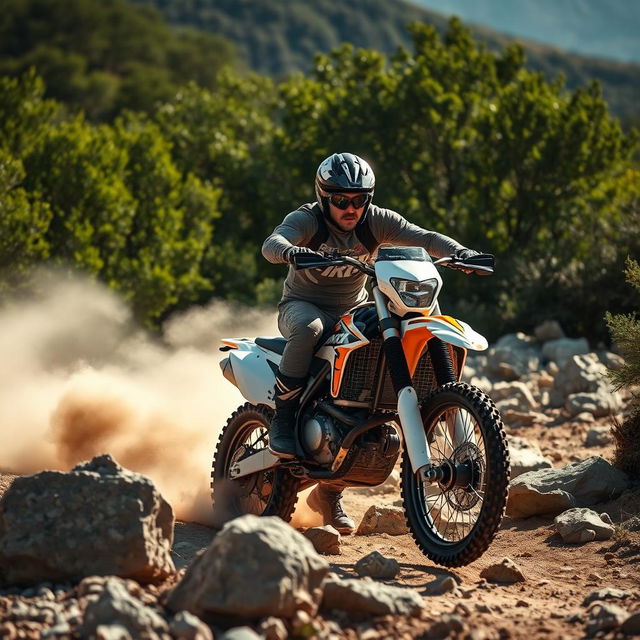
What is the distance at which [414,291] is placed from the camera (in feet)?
21.2

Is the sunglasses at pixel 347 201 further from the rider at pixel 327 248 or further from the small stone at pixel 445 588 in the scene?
the small stone at pixel 445 588

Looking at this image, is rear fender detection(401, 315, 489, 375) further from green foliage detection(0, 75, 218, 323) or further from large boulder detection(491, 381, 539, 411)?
green foliage detection(0, 75, 218, 323)

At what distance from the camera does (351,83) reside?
22594 millimetres

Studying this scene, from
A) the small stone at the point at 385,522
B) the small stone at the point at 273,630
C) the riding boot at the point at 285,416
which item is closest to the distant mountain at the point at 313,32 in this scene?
the small stone at the point at 385,522

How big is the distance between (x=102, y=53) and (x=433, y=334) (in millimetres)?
78458

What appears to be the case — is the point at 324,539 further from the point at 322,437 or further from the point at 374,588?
the point at 374,588

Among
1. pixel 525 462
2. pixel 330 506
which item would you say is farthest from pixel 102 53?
pixel 330 506

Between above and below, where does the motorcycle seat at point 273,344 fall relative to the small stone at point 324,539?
above

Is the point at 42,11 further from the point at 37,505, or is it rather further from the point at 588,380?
the point at 37,505

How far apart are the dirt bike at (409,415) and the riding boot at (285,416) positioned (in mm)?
54

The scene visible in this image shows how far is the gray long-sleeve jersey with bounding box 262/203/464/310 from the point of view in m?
7.24

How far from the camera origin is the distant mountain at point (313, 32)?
543 ft

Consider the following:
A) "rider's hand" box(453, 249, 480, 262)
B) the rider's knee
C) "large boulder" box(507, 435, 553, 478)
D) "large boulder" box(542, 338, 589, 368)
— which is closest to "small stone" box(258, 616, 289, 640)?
the rider's knee

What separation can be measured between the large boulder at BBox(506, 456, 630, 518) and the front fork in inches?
79.2
